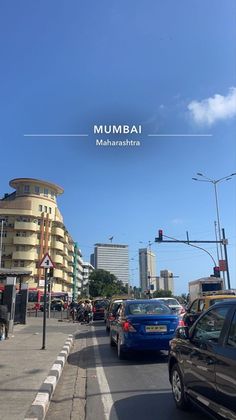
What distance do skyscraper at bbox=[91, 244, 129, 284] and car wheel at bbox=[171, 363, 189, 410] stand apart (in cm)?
13670

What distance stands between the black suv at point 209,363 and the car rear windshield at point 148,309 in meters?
4.78

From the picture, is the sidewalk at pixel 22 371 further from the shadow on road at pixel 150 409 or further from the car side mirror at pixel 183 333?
the car side mirror at pixel 183 333

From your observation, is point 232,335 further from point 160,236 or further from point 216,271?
point 216,271

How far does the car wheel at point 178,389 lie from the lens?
605cm

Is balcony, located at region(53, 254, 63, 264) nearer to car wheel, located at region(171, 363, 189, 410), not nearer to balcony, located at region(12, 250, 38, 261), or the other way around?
Result: balcony, located at region(12, 250, 38, 261)

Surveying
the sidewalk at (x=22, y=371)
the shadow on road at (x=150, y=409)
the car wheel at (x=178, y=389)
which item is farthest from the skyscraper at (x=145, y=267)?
the car wheel at (x=178, y=389)

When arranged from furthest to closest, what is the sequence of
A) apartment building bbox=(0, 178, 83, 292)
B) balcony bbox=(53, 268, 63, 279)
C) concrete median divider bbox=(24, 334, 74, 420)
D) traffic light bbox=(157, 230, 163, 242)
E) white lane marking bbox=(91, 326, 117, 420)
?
balcony bbox=(53, 268, 63, 279) → apartment building bbox=(0, 178, 83, 292) → traffic light bbox=(157, 230, 163, 242) → white lane marking bbox=(91, 326, 117, 420) → concrete median divider bbox=(24, 334, 74, 420)

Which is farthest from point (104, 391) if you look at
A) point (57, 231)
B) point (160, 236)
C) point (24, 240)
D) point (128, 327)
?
point (57, 231)

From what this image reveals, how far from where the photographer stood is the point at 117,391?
24.7 ft

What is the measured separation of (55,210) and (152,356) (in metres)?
76.9

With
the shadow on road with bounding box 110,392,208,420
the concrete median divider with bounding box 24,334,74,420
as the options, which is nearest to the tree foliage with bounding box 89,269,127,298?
the concrete median divider with bounding box 24,334,74,420

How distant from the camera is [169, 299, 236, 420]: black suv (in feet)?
14.7

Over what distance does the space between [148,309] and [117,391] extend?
13.2 ft

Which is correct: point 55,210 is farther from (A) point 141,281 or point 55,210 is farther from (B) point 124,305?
(B) point 124,305
